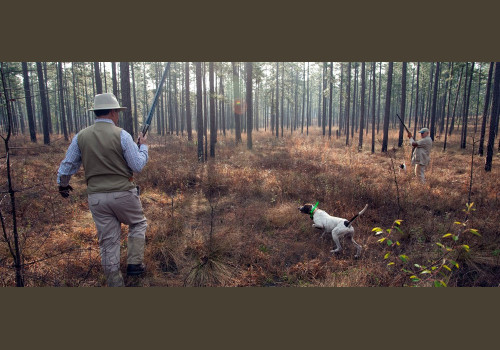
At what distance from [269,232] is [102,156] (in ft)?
10.7

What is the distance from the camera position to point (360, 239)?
5035mm

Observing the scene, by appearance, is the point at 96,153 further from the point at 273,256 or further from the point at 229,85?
the point at 229,85

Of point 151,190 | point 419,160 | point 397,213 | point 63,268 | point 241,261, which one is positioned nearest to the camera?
point 63,268

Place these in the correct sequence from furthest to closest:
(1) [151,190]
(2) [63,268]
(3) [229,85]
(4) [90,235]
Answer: (3) [229,85] → (1) [151,190] → (4) [90,235] → (2) [63,268]

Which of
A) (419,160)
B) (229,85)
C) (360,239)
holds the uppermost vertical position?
(229,85)

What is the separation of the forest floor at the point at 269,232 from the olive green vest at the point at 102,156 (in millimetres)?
469

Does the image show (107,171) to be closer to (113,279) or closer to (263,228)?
(113,279)

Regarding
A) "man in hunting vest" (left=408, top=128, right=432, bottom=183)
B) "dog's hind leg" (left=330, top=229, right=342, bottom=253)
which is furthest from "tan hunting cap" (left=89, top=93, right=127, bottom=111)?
"man in hunting vest" (left=408, top=128, right=432, bottom=183)

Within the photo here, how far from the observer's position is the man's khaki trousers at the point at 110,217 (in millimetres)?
3275

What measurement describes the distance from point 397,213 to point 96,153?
18.7 ft

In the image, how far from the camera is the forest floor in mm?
3750

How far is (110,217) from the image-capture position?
3.37 m

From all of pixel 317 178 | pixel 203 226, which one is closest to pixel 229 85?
pixel 317 178

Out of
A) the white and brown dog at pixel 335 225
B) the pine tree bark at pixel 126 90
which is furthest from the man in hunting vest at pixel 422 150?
the pine tree bark at pixel 126 90
